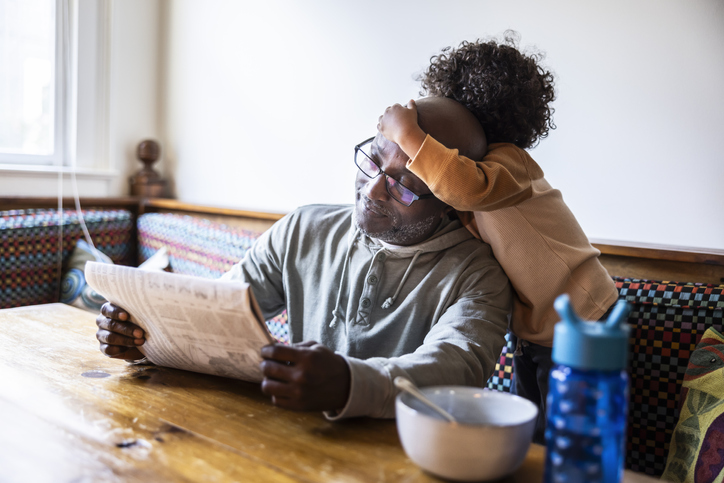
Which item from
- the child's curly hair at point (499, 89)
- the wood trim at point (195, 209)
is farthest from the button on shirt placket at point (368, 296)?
the wood trim at point (195, 209)

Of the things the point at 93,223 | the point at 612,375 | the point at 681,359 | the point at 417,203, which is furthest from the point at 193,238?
the point at 612,375

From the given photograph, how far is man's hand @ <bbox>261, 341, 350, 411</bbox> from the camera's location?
772 millimetres

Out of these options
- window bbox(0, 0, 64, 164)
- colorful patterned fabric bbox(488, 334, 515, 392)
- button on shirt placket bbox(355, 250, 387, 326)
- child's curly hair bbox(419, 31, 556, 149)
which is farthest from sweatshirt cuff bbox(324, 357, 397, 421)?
window bbox(0, 0, 64, 164)

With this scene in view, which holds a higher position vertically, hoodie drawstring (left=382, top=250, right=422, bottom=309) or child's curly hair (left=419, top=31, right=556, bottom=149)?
child's curly hair (left=419, top=31, right=556, bottom=149)

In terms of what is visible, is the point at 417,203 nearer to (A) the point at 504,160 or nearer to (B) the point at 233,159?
(A) the point at 504,160

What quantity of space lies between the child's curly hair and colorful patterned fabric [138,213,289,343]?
1011 millimetres

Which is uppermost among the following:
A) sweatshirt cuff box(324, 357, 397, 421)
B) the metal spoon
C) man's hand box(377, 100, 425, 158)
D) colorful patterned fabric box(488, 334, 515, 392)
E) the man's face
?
man's hand box(377, 100, 425, 158)

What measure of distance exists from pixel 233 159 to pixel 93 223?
0.66 meters

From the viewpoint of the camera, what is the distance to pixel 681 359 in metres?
1.31

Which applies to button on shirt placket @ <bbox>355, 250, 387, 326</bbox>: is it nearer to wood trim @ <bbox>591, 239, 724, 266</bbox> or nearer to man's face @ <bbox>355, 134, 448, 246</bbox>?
man's face @ <bbox>355, 134, 448, 246</bbox>

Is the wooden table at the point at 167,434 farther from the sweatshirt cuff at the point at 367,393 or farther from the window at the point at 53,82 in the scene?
the window at the point at 53,82

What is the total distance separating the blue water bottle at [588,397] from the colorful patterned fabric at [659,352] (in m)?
0.86

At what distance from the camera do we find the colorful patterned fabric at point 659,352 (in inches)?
51.3

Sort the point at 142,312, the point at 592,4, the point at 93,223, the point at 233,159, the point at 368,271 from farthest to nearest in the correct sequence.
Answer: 1. the point at 233,159
2. the point at 93,223
3. the point at 592,4
4. the point at 368,271
5. the point at 142,312
